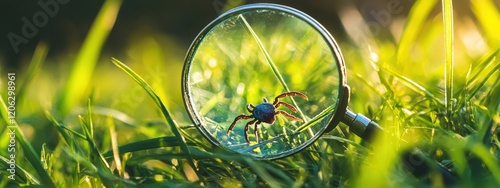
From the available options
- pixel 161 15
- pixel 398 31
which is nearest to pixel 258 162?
pixel 398 31

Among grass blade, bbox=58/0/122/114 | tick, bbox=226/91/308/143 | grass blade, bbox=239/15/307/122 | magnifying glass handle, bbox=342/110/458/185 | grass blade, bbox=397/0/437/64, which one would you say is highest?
grass blade, bbox=58/0/122/114

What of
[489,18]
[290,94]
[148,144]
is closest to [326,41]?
[290,94]

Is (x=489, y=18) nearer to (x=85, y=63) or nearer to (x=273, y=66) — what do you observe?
(x=273, y=66)

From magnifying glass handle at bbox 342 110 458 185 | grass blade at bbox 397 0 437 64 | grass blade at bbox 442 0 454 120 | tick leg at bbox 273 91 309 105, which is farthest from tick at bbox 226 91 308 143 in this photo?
grass blade at bbox 397 0 437 64

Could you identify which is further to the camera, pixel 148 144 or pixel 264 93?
pixel 264 93

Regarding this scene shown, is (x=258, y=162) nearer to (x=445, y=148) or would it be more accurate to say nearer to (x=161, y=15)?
(x=445, y=148)

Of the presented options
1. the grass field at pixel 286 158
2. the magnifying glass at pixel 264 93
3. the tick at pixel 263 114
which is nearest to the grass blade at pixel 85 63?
the grass field at pixel 286 158

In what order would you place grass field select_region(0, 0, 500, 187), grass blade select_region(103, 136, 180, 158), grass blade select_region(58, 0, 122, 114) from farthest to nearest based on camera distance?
1. grass blade select_region(58, 0, 122, 114)
2. grass blade select_region(103, 136, 180, 158)
3. grass field select_region(0, 0, 500, 187)

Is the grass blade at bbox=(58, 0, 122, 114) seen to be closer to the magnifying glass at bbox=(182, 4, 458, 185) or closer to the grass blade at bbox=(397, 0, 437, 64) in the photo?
the magnifying glass at bbox=(182, 4, 458, 185)
